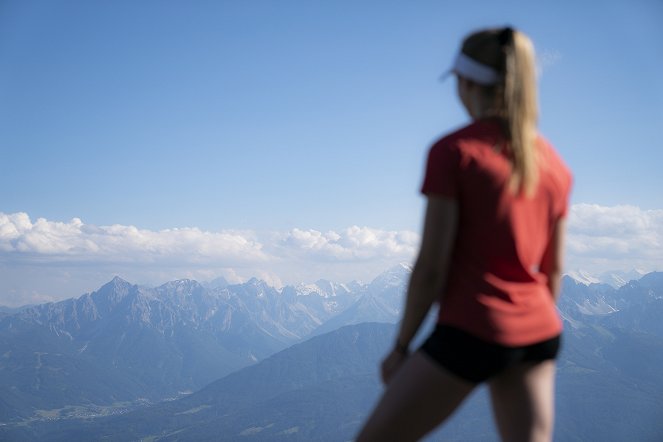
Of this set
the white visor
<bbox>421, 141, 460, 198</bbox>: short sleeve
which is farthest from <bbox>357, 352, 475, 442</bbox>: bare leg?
the white visor

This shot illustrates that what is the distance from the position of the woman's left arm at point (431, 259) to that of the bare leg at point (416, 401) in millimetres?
172

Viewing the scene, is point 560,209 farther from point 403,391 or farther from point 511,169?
point 403,391

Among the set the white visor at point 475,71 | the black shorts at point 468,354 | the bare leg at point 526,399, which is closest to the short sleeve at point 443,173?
the white visor at point 475,71

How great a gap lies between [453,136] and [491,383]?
3.44 ft

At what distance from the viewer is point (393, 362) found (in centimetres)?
240

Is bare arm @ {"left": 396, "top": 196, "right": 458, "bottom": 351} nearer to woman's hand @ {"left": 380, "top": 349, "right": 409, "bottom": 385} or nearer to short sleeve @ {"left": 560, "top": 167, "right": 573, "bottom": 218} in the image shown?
woman's hand @ {"left": 380, "top": 349, "right": 409, "bottom": 385}

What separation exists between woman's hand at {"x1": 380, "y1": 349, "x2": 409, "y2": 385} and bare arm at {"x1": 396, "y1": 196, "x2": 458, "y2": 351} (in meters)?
0.17

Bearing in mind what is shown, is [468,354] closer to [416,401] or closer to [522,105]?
[416,401]

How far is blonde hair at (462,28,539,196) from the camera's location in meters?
2.29

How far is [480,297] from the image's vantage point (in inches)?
88.4

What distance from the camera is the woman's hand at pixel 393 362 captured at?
2385 millimetres

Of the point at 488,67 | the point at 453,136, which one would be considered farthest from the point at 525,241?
the point at 488,67

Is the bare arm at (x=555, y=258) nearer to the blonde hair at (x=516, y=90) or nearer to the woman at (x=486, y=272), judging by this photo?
the woman at (x=486, y=272)

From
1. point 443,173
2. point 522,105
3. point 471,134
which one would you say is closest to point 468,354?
point 443,173
